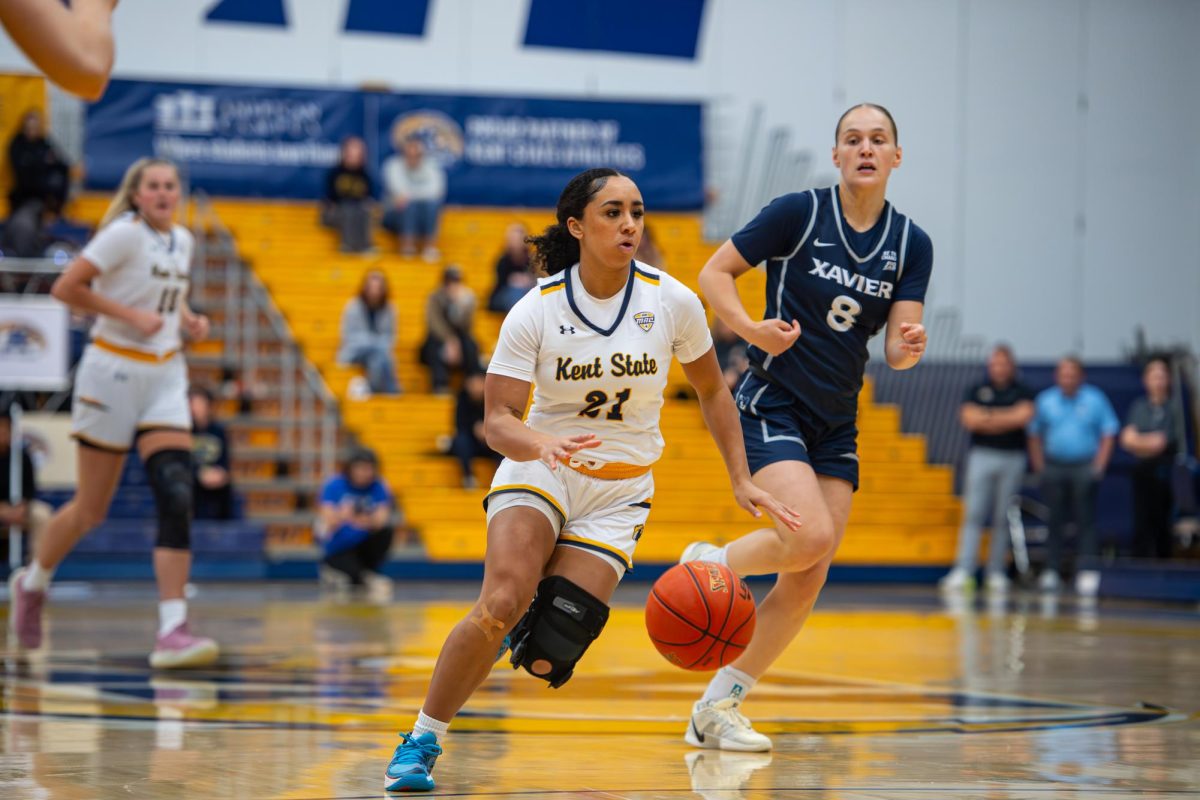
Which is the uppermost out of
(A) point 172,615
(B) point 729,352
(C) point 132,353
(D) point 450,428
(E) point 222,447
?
(B) point 729,352

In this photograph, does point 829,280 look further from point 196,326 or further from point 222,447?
point 222,447

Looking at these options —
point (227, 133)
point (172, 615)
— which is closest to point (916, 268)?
point (172, 615)

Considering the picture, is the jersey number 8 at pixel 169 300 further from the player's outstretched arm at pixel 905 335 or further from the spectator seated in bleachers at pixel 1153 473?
the spectator seated in bleachers at pixel 1153 473

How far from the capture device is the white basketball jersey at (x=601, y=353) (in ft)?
17.8

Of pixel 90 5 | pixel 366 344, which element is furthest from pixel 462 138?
pixel 90 5

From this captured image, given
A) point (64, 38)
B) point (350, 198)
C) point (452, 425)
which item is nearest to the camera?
point (64, 38)

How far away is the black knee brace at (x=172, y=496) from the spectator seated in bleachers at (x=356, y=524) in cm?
707

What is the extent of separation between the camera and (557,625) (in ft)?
17.4

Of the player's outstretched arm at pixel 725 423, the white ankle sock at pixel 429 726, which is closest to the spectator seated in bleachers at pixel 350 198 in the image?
the player's outstretched arm at pixel 725 423

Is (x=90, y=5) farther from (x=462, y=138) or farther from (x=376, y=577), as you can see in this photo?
(x=462, y=138)

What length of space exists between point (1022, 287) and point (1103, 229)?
5.61 ft

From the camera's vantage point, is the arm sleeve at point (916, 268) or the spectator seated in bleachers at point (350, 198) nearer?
the arm sleeve at point (916, 268)

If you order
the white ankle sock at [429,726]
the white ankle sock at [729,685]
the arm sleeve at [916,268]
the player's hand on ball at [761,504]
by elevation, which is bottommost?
the white ankle sock at [729,685]

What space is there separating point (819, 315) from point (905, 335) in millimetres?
436
